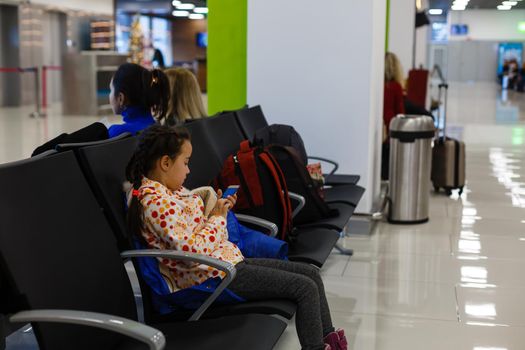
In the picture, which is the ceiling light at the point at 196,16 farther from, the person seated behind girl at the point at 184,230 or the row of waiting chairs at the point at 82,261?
the person seated behind girl at the point at 184,230

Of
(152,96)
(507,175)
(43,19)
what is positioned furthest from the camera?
(43,19)

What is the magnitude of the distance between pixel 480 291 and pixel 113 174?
7.93ft

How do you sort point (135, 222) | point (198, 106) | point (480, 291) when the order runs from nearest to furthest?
point (135, 222)
point (480, 291)
point (198, 106)

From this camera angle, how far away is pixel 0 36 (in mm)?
19422

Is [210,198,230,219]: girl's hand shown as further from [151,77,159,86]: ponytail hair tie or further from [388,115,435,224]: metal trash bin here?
[388,115,435,224]: metal trash bin

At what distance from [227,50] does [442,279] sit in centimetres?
255

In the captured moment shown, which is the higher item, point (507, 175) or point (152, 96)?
point (152, 96)

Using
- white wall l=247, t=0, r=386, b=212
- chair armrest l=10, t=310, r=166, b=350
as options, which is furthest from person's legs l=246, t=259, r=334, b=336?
white wall l=247, t=0, r=386, b=212

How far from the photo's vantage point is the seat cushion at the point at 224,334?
6.83 ft

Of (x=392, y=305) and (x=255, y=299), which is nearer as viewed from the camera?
(x=255, y=299)

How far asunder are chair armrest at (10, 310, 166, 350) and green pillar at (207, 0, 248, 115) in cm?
406

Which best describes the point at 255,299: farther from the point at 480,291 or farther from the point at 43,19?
the point at 43,19

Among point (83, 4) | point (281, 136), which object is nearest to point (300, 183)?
point (281, 136)

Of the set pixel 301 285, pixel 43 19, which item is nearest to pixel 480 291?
pixel 301 285
